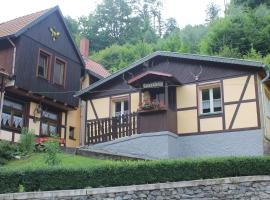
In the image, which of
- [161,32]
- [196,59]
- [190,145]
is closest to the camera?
[190,145]

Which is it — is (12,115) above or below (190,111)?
above

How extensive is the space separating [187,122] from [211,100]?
1364mm

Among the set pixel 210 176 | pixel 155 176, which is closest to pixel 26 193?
pixel 155 176

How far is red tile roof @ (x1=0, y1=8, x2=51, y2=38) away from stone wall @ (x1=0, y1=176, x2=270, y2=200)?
39.6ft

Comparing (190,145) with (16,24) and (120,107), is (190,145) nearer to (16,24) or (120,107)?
(120,107)

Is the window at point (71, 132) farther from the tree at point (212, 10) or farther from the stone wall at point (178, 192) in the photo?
the tree at point (212, 10)

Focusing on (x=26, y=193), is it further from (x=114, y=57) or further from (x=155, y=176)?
(x=114, y=57)

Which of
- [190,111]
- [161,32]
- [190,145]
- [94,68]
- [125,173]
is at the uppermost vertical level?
[161,32]

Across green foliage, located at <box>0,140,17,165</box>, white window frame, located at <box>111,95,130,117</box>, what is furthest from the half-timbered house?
green foliage, located at <box>0,140,17,165</box>

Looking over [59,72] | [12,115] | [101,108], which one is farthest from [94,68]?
[12,115]

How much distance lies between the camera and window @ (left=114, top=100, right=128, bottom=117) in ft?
76.4

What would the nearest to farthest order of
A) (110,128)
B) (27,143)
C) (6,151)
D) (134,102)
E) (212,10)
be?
(6,151) → (27,143) → (110,128) → (134,102) → (212,10)

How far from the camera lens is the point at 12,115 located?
2352 cm

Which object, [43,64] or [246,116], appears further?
[43,64]
